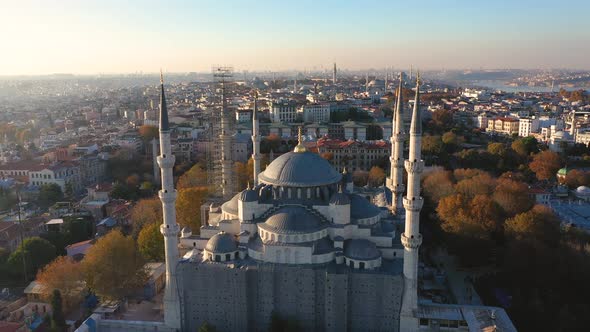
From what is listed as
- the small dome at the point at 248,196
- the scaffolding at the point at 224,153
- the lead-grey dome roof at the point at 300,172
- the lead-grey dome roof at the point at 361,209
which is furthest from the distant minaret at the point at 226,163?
the lead-grey dome roof at the point at 361,209

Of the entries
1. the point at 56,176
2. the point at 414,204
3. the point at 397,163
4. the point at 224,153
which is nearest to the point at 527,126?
the point at 397,163

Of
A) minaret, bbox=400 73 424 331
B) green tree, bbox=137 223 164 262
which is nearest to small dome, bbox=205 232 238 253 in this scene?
minaret, bbox=400 73 424 331

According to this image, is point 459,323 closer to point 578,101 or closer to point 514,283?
point 514,283

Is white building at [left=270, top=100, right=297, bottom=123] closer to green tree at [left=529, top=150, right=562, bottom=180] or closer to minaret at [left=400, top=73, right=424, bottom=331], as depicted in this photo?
green tree at [left=529, top=150, right=562, bottom=180]

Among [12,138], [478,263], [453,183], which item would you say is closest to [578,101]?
[453,183]

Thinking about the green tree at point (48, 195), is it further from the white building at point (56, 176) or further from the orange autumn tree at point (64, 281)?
the orange autumn tree at point (64, 281)

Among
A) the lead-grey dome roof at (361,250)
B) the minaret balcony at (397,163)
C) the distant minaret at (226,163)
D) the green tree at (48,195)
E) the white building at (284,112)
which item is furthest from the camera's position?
the white building at (284,112)
